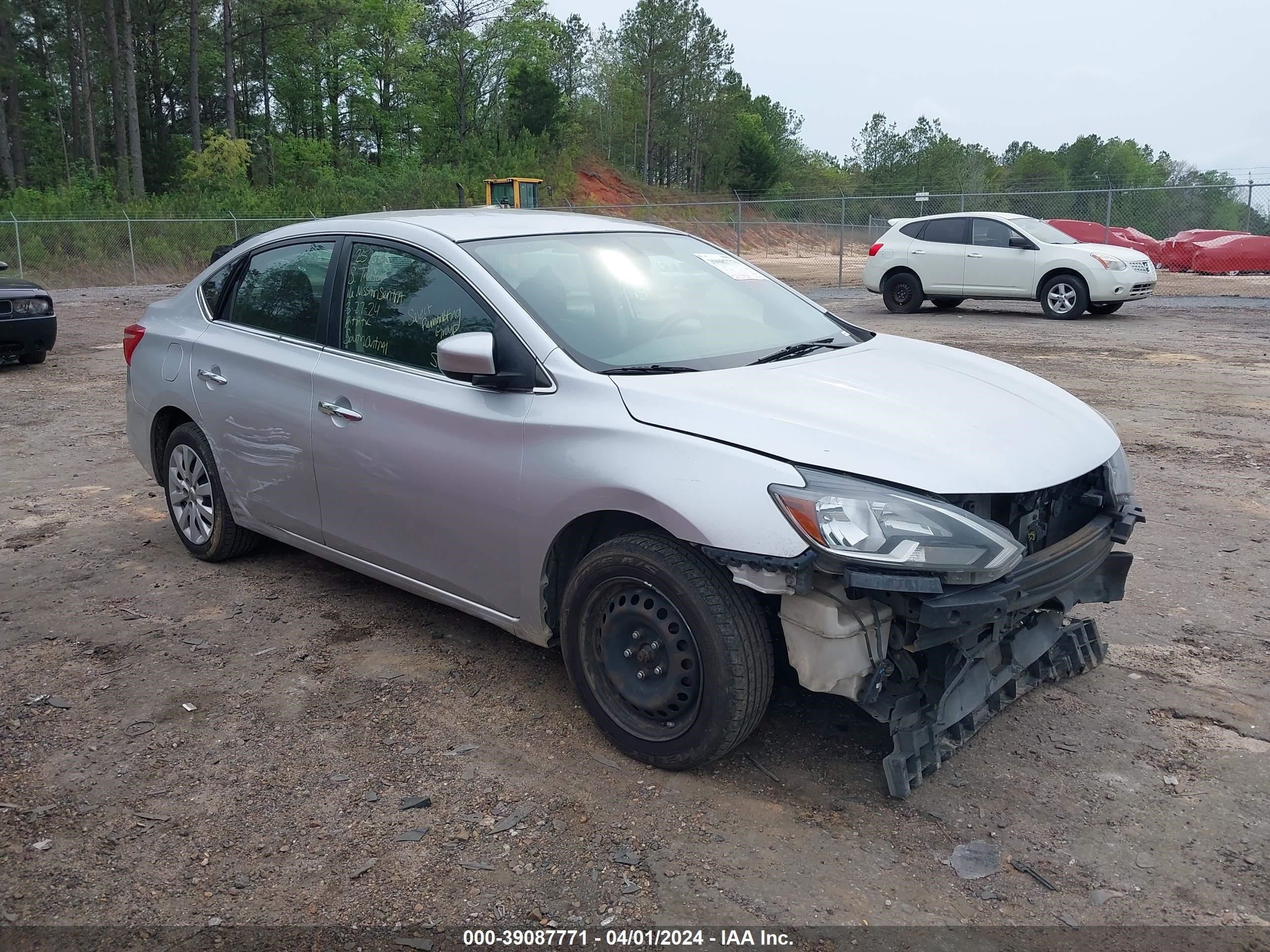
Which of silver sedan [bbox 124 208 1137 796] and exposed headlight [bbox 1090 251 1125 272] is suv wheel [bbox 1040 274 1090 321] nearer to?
exposed headlight [bbox 1090 251 1125 272]

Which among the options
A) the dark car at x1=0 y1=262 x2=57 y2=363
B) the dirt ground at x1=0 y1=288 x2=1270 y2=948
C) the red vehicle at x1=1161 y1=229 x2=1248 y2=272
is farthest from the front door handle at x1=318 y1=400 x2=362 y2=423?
the red vehicle at x1=1161 y1=229 x2=1248 y2=272

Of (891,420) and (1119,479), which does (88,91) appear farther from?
(1119,479)

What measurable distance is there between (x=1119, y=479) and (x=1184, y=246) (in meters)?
25.7

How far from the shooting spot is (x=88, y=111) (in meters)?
46.9

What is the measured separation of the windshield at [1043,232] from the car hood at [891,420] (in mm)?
13903

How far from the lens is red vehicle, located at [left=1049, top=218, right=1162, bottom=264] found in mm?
23797

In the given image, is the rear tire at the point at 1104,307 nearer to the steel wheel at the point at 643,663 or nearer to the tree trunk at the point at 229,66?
the steel wheel at the point at 643,663

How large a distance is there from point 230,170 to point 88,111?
735cm

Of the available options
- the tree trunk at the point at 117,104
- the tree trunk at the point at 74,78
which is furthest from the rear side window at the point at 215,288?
the tree trunk at the point at 74,78

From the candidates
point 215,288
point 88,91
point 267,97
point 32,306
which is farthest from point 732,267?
point 267,97

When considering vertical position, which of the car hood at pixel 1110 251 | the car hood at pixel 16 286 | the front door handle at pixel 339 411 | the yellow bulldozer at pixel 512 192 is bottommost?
the front door handle at pixel 339 411

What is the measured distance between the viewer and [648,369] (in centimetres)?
361

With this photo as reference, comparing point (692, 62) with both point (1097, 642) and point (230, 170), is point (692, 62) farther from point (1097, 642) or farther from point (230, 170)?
point (1097, 642)

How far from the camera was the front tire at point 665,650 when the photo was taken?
10.1ft
